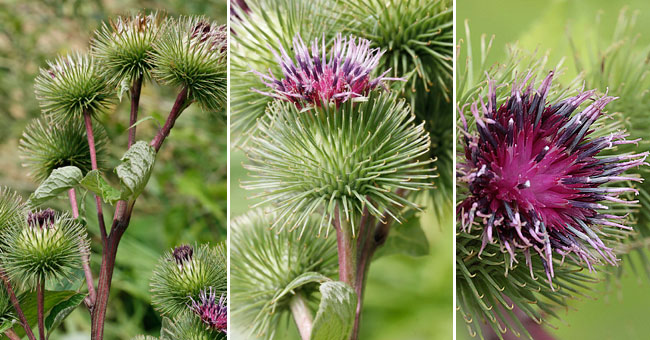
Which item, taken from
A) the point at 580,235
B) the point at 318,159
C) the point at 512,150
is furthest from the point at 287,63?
the point at 580,235

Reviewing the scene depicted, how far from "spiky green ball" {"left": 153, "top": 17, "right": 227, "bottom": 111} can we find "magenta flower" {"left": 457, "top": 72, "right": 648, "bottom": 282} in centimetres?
37

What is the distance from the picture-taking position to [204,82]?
79 centimetres

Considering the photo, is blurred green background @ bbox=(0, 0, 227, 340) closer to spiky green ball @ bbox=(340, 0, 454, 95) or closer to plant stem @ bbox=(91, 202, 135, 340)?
plant stem @ bbox=(91, 202, 135, 340)

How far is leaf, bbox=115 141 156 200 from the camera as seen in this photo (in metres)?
0.64

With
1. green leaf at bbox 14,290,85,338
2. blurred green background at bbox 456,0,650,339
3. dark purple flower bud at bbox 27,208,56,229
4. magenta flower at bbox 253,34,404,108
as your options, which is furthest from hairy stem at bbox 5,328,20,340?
blurred green background at bbox 456,0,650,339

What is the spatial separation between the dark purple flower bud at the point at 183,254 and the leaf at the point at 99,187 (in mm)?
190

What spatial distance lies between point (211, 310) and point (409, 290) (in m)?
0.65

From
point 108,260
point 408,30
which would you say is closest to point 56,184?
point 108,260

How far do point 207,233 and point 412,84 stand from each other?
509mm

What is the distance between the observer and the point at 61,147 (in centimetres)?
80

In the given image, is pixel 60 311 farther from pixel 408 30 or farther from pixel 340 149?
pixel 408 30

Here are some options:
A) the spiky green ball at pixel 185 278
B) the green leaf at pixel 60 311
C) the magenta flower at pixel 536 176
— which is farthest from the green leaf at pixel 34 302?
the magenta flower at pixel 536 176

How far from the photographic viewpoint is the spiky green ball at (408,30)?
0.83m

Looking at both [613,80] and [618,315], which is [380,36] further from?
[618,315]
